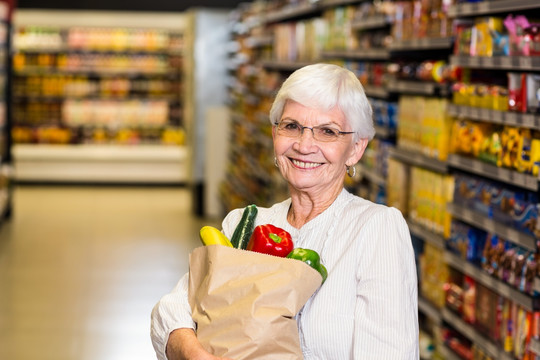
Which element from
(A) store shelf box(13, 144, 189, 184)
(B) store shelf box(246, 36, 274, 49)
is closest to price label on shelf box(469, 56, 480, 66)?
(B) store shelf box(246, 36, 274, 49)

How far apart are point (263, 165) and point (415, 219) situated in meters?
4.32

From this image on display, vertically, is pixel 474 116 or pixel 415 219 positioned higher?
pixel 474 116

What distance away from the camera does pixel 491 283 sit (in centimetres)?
393

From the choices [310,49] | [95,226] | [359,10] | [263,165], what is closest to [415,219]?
[359,10]

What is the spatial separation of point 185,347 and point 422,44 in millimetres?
2980

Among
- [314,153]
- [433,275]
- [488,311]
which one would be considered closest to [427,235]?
[433,275]

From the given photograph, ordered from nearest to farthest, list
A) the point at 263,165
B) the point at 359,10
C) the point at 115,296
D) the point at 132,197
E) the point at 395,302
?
1. the point at 395,302
2. the point at 359,10
3. the point at 115,296
4. the point at 263,165
5. the point at 132,197

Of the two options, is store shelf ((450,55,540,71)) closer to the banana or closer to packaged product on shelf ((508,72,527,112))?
packaged product on shelf ((508,72,527,112))

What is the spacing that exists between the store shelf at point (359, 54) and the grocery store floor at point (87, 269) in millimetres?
2266

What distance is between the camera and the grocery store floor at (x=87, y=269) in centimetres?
600

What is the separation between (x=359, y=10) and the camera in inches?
236

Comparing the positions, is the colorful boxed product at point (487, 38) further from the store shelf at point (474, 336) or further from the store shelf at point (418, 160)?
the store shelf at point (474, 336)

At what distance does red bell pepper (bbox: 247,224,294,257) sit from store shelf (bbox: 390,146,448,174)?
7.98ft

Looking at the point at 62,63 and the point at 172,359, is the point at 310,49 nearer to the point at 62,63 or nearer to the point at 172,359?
the point at 172,359
